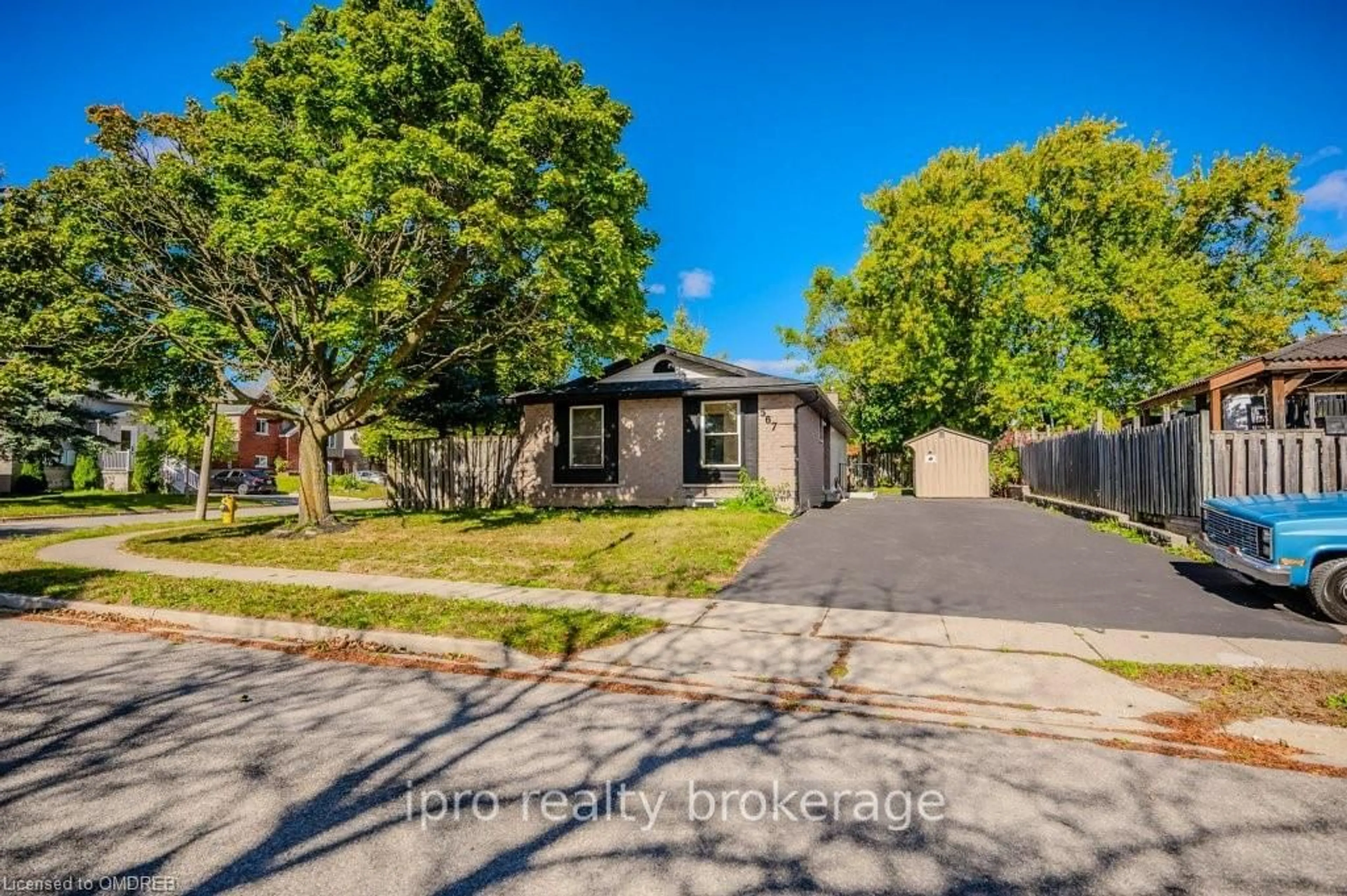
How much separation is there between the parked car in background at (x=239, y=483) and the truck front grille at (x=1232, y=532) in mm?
37857

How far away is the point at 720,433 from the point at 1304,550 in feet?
37.7

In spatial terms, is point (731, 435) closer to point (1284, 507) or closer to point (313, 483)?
point (313, 483)

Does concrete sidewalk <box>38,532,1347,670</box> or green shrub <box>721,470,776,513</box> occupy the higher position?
green shrub <box>721,470,776,513</box>

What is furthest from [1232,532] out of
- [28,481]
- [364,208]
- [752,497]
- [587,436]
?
[28,481]

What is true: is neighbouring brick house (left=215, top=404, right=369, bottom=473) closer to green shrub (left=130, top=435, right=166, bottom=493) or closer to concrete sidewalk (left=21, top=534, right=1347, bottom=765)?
green shrub (left=130, top=435, right=166, bottom=493)

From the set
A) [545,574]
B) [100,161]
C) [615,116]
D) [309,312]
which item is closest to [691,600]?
[545,574]

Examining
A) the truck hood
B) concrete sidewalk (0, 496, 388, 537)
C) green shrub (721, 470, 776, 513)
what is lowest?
concrete sidewalk (0, 496, 388, 537)

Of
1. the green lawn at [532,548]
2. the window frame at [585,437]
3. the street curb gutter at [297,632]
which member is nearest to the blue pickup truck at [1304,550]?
the green lawn at [532,548]

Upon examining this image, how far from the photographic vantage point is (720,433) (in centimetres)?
1650

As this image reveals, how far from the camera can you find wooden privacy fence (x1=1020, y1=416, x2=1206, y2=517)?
10.7 metres

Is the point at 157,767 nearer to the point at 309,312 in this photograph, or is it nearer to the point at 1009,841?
the point at 1009,841

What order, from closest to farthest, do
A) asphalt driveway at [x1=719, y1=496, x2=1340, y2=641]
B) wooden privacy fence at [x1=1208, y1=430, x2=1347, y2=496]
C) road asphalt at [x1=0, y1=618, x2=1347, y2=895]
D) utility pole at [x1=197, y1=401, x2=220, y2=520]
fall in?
road asphalt at [x1=0, y1=618, x2=1347, y2=895] → asphalt driveway at [x1=719, y1=496, x2=1340, y2=641] → wooden privacy fence at [x1=1208, y1=430, x2=1347, y2=496] → utility pole at [x1=197, y1=401, x2=220, y2=520]

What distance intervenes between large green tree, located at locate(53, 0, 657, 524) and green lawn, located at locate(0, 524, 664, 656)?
4395 millimetres

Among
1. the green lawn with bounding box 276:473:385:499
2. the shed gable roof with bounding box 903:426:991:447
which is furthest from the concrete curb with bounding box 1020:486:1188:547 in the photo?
the green lawn with bounding box 276:473:385:499
